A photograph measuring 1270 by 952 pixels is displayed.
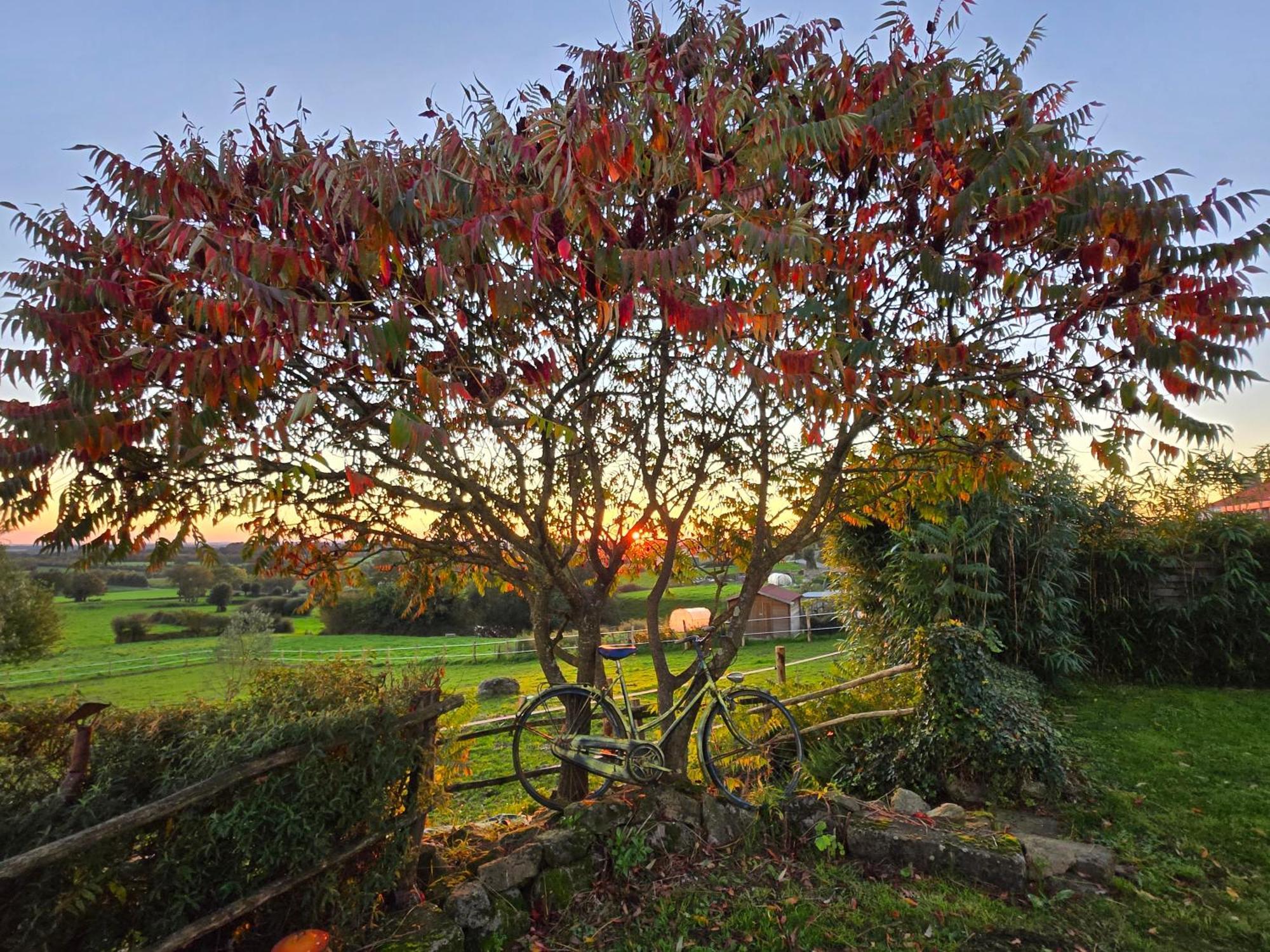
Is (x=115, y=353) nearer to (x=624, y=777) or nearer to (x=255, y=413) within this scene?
(x=255, y=413)

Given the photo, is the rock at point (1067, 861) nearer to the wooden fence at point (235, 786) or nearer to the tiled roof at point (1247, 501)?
the wooden fence at point (235, 786)

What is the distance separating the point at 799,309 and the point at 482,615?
31.8 metres

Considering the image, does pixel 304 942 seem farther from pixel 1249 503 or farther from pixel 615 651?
pixel 1249 503

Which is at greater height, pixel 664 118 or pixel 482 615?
pixel 664 118

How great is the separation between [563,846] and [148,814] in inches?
90.1

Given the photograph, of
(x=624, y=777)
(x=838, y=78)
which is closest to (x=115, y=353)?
(x=624, y=777)

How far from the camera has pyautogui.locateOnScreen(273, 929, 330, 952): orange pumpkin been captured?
8.43ft

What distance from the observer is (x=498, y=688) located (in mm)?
18172

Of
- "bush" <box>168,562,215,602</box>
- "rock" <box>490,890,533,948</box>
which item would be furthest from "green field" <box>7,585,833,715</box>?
"rock" <box>490,890,533,948</box>

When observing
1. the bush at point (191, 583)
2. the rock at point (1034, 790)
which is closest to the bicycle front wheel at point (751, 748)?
the rock at point (1034, 790)

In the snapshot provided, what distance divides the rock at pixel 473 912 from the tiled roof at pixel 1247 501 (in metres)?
12.7

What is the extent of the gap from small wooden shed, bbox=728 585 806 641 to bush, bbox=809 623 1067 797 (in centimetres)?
2538

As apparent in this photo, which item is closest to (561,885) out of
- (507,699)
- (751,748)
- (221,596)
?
(751,748)

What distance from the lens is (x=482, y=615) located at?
33156mm
